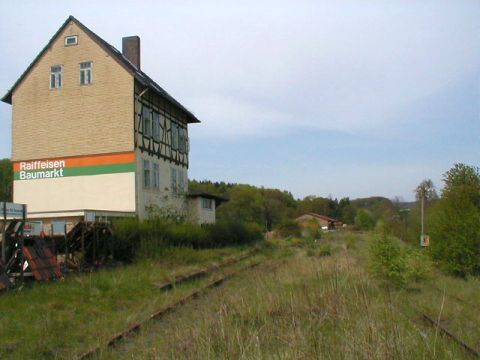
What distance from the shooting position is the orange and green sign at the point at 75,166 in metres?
26.9

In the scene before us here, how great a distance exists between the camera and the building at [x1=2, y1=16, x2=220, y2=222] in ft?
88.7

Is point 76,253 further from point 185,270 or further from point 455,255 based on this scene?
point 455,255

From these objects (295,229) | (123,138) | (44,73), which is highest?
(44,73)

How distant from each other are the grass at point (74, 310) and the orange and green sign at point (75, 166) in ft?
37.2

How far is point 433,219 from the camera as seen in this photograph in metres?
16.1

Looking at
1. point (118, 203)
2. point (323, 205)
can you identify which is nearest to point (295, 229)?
point (118, 203)

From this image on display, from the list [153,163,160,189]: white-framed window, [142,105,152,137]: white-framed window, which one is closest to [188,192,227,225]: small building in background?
[153,163,160,189]: white-framed window

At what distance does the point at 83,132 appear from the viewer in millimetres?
27797

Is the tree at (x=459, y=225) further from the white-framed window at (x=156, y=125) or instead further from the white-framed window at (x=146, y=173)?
the white-framed window at (x=156, y=125)

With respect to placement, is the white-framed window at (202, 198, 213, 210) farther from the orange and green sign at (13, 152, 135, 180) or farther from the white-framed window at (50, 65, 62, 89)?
the white-framed window at (50, 65, 62, 89)

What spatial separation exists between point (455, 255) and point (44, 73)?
928 inches

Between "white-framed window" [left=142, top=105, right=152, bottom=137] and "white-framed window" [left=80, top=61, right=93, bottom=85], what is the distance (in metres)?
3.34

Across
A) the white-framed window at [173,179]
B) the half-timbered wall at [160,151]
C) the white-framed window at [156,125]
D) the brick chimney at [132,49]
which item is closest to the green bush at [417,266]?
the half-timbered wall at [160,151]

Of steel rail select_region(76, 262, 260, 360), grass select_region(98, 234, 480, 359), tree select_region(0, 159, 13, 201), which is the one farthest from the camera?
tree select_region(0, 159, 13, 201)
